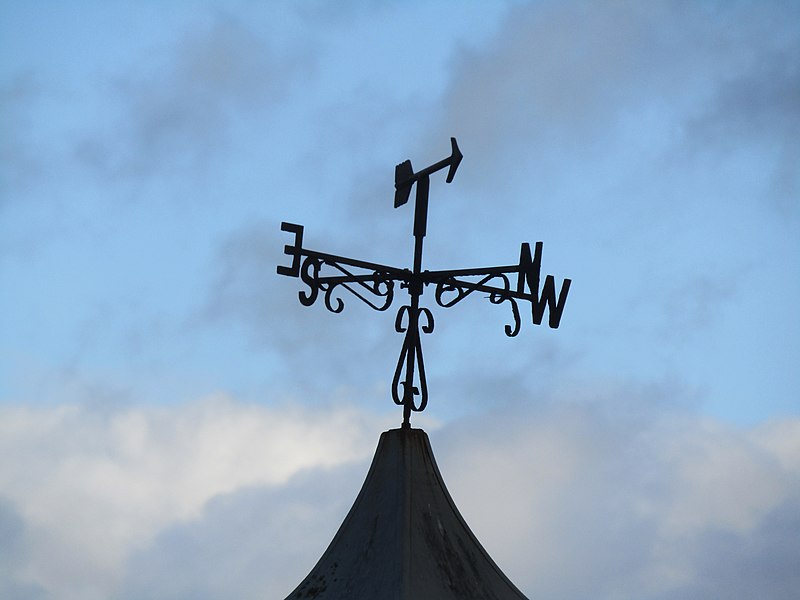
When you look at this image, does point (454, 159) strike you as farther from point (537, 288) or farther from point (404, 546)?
point (404, 546)

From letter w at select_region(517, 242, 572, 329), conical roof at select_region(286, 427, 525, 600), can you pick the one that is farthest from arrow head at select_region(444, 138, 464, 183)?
conical roof at select_region(286, 427, 525, 600)

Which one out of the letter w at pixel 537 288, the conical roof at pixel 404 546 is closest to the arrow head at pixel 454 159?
the letter w at pixel 537 288

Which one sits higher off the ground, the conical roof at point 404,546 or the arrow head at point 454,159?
the arrow head at point 454,159

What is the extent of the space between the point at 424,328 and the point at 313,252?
80 cm

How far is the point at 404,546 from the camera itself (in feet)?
19.1

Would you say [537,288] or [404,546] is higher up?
[537,288]

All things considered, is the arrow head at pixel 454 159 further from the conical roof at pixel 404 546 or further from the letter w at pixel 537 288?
the conical roof at pixel 404 546

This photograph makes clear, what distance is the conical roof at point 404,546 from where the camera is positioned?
5.73m

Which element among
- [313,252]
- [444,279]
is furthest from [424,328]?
[313,252]

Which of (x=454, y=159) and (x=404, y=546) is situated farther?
(x=454, y=159)

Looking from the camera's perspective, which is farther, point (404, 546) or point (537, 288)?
point (537, 288)

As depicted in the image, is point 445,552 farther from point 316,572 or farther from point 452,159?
point 452,159

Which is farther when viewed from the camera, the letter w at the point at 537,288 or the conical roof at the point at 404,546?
the letter w at the point at 537,288

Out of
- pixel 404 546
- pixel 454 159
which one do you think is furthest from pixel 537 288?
pixel 404 546
